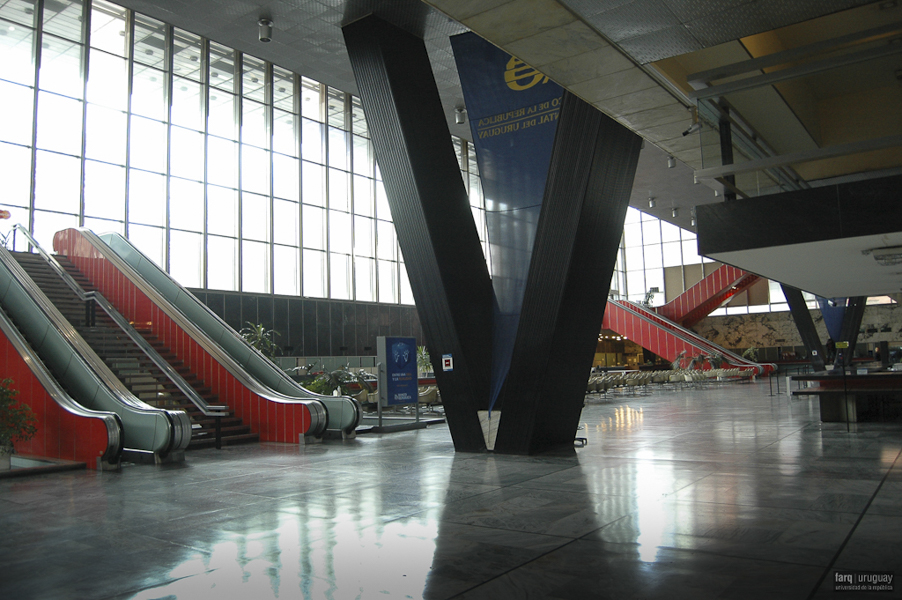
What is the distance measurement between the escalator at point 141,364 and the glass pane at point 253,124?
11489 mm

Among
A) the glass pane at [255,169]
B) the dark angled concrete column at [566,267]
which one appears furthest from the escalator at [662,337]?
the dark angled concrete column at [566,267]

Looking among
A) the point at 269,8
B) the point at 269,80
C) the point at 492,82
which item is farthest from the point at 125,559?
the point at 269,80

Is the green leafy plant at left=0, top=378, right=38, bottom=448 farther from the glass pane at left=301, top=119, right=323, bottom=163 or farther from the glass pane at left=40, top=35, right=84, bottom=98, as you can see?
the glass pane at left=301, top=119, right=323, bottom=163

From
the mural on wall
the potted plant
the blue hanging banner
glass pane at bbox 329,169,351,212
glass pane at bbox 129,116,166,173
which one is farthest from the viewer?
the mural on wall

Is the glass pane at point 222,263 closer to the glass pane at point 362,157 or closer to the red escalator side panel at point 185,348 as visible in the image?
the red escalator side panel at point 185,348

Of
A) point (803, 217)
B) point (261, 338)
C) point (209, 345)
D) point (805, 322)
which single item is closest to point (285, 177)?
point (261, 338)

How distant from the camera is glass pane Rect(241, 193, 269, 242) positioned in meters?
24.3

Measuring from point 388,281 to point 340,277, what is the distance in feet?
9.21

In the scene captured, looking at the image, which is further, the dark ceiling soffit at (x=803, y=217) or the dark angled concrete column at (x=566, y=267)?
the dark angled concrete column at (x=566, y=267)

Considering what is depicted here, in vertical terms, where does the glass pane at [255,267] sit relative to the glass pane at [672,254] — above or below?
below

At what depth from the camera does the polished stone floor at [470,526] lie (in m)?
3.75

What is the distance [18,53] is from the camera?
63.7 ft


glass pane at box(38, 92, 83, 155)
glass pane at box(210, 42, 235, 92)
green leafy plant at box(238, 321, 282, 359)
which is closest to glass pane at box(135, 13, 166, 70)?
glass pane at box(210, 42, 235, 92)

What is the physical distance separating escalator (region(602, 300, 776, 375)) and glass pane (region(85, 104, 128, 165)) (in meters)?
27.0
